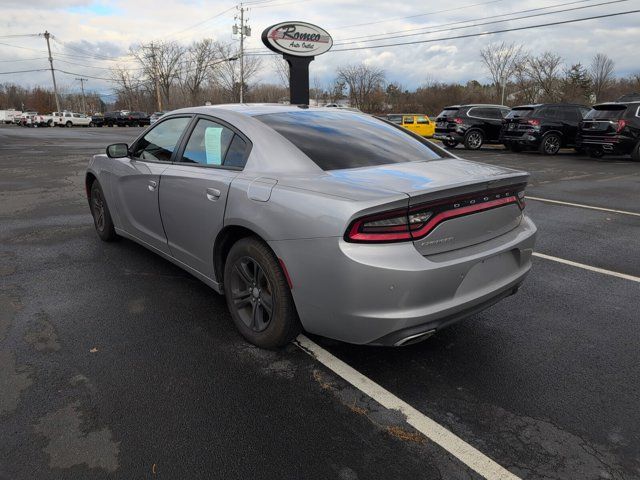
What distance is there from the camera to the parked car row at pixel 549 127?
14.3 m

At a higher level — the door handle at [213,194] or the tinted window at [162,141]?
the tinted window at [162,141]

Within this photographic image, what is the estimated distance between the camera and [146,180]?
416 cm

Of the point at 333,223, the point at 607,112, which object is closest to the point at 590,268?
the point at 333,223

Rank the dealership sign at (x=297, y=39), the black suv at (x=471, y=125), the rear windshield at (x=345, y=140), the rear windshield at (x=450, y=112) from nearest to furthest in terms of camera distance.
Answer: the rear windshield at (x=345, y=140), the dealership sign at (x=297, y=39), the black suv at (x=471, y=125), the rear windshield at (x=450, y=112)

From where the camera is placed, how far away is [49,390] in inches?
106

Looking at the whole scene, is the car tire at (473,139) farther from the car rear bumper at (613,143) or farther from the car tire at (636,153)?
the car tire at (636,153)

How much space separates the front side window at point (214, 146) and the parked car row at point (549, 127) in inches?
571

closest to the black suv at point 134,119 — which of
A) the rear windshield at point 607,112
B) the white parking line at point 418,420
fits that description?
the rear windshield at point 607,112

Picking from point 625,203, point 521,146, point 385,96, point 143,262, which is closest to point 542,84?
point 385,96

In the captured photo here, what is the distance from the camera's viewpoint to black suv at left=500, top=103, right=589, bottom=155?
1648 cm

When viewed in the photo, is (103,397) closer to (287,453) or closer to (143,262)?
(287,453)

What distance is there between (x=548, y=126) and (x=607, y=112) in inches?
91.0

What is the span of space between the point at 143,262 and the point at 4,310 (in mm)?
1346

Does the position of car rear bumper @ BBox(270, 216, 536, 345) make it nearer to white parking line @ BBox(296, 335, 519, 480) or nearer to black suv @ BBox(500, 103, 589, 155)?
white parking line @ BBox(296, 335, 519, 480)
